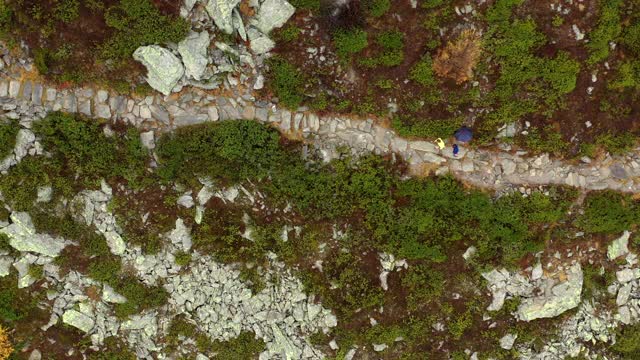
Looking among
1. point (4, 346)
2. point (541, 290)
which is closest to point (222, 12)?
point (4, 346)

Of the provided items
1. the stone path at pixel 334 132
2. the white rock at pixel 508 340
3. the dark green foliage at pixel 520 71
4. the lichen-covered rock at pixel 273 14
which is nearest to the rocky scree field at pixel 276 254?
the white rock at pixel 508 340

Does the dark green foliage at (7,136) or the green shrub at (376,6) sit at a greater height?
the green shrub at (376,6)

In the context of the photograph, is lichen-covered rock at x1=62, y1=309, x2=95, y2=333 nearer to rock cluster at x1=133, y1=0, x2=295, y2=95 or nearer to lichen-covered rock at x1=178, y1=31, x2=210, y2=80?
rock cluster at x1=133, y1=0, x2=295, y2=95

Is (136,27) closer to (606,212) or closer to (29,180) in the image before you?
(29,180)

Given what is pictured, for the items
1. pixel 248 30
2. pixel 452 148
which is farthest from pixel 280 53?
pixel 452 148

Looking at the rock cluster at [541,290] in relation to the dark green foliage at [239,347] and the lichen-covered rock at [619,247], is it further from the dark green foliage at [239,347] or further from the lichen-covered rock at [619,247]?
the dark green foliage at [239,347]

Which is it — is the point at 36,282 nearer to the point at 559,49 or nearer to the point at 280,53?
the point at 280,53
